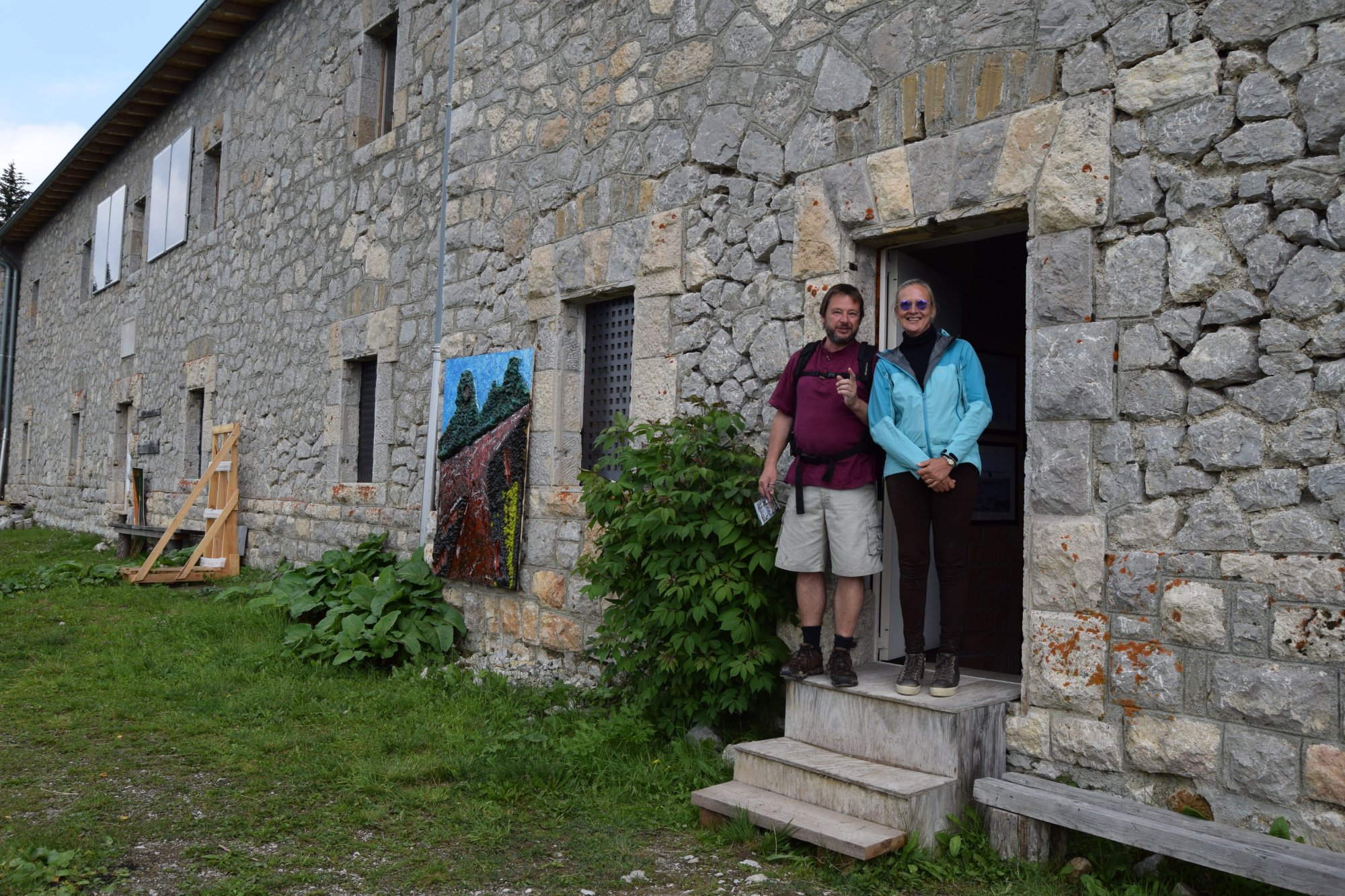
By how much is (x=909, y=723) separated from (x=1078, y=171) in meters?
2.07

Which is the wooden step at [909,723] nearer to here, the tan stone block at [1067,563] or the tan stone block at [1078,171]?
the tan stone block at [1067,563]

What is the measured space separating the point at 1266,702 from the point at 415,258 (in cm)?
635

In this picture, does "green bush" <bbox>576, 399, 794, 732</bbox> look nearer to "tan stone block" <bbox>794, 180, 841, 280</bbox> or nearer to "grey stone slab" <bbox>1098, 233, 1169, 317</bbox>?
"tan stone block" <bbox>794, 180, 841, 280</bbox>

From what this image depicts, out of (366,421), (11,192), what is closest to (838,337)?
(366,421)

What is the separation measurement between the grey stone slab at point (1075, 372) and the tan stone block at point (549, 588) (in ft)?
10.2

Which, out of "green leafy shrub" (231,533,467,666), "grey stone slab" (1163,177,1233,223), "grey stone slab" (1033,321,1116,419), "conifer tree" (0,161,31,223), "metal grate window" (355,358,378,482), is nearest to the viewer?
"grey stone slab" (1163,177,1233,223)

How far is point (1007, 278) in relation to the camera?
5.67m

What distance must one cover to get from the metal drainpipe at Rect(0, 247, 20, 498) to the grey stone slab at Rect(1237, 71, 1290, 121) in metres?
22.9

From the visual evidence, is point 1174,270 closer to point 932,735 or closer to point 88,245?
point 932,735

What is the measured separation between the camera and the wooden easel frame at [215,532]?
9.95m

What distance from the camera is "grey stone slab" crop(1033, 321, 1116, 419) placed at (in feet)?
11.8

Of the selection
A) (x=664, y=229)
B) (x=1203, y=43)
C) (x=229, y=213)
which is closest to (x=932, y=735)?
(x=1203, y=43)

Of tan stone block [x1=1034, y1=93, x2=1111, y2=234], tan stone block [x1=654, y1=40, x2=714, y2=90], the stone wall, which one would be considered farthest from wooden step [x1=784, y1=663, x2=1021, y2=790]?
the stone wall

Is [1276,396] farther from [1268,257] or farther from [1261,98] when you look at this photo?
[1261,98]
